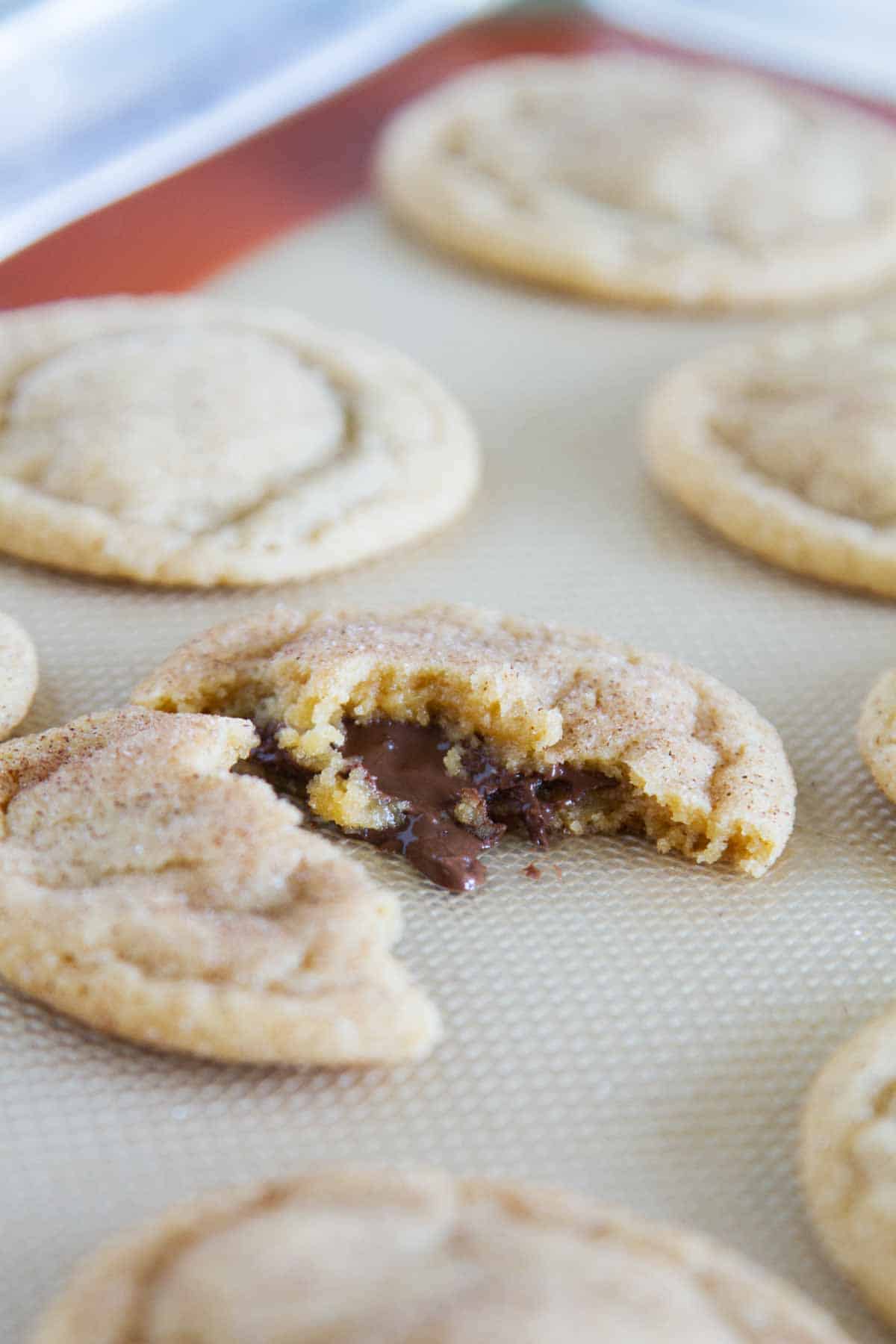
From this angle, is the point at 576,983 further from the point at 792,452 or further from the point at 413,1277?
the point at 792,452

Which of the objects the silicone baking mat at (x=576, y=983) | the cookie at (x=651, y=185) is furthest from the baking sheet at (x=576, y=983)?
the cookie at (x=651, y=185)

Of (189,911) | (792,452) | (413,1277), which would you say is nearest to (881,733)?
(792,452)

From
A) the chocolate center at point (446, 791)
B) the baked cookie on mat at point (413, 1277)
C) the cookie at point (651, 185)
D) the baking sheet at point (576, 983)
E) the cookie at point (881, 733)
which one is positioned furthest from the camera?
the cookie at point (651, 185)

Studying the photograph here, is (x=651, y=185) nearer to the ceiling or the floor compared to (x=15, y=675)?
nearer to the ceiling

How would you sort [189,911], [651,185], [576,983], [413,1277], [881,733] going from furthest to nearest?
1. [651,185]
2. [881,733]
3. [576,983]
4. [189,911]
5. [413,1277]

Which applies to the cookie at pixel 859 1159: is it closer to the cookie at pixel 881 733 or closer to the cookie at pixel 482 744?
the cookie at pixel 482 744

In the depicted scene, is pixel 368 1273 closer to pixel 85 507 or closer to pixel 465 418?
pixel 85 507
